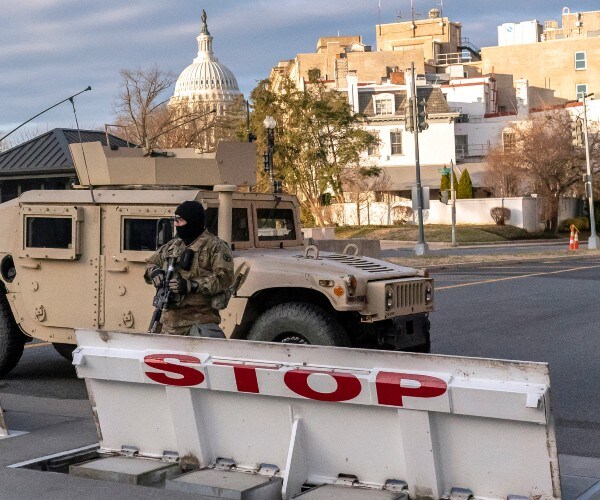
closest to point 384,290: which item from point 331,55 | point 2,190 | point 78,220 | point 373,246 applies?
point 78,220

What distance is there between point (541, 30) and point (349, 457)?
319 feet

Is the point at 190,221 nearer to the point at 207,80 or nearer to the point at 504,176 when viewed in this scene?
the point at 504,176

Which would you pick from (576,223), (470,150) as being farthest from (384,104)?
(576,223)

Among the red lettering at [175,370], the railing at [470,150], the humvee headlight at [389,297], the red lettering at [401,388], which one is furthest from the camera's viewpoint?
the railing at [470,150]

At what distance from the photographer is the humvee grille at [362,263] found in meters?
10.3

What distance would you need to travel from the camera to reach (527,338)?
50.1ft

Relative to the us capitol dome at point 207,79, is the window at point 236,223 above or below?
below

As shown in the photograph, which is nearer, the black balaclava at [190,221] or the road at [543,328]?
the black balaclava at [190,221]

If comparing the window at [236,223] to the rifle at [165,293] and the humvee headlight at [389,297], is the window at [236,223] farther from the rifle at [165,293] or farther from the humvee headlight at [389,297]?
the rifle at [165,293]

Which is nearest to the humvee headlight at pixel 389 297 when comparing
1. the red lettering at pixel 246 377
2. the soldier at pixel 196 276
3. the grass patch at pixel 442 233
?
the soldier at pixel 196 276

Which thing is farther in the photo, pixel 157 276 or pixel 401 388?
→ pixel 157 276

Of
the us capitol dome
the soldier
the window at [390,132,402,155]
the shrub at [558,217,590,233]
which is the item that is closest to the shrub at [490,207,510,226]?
the shrub at [558,217,590,233]

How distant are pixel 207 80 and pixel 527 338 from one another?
133708 mm

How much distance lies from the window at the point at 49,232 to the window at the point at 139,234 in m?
0.60
